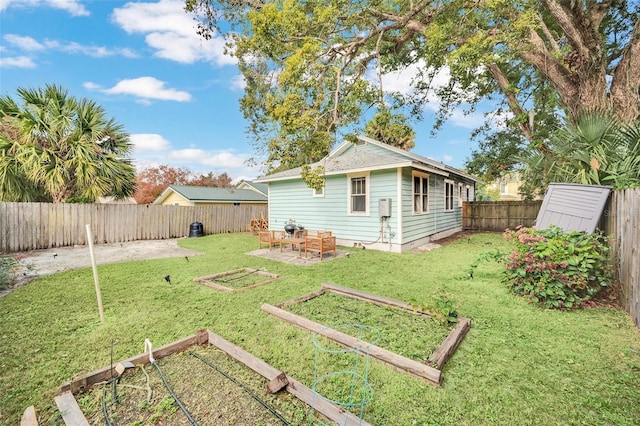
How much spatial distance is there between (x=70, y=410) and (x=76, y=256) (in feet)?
28.2

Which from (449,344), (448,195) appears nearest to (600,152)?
(449,344)

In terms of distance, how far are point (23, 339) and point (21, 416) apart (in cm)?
175

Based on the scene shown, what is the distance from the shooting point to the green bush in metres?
3.71

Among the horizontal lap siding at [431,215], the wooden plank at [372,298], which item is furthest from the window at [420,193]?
the wooden plank at [372,298]

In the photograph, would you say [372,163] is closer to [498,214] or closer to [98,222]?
[498,214]

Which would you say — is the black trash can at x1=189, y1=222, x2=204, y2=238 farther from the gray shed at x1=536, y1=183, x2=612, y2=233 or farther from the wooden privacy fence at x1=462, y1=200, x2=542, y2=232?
the wooden privacy fence at x1=462, y1=200, x2=542, y2=232

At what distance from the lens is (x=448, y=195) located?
1233 cm

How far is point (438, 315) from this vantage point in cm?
338

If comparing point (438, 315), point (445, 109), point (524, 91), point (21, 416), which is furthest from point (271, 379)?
point (524, 91)

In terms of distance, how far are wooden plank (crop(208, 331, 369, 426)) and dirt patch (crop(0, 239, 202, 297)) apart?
5386mm

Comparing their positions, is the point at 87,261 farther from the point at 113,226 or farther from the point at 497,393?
the point at 497,393

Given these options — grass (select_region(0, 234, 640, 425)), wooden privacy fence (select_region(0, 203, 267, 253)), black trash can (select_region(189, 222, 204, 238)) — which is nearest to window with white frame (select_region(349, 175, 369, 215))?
grass (select_region(0, 234, 640, 425))

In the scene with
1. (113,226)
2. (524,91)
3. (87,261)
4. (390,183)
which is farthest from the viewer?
(524,91)

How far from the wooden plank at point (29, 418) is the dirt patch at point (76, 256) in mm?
4703
